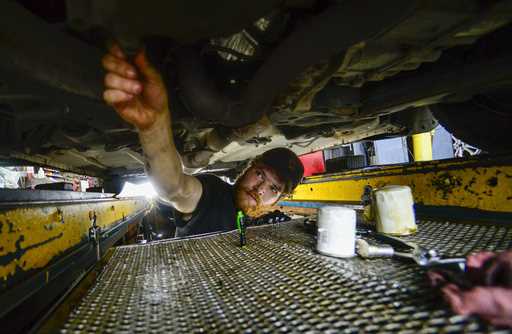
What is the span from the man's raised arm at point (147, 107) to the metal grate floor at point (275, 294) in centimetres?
48

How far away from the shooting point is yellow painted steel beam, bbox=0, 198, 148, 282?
36.1 inches

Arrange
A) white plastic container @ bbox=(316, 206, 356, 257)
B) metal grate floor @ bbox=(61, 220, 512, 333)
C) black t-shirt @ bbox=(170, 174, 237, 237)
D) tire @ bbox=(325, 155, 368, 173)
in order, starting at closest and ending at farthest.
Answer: metal grate floor @ bbox=(61, 220, 512, 333)
white plastic container @ bbox=(316, 206, 356, 257)
black t-shirt @ bbox=(170, 174, 237, 237)
tire @ bbox=(325, 155, 368, 173)

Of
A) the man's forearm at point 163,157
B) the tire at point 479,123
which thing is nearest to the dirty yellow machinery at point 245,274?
the man's forearm at point 163,157

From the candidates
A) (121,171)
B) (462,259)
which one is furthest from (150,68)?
(121,171)

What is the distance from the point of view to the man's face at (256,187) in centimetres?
232

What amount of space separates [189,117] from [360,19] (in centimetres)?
101

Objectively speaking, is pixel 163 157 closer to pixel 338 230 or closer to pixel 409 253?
pixel 338 230

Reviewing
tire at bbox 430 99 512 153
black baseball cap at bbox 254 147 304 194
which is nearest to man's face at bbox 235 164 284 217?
black baseball cap at bbox 254 147 304 194

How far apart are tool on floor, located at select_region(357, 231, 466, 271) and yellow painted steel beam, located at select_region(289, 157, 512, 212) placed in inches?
29.0

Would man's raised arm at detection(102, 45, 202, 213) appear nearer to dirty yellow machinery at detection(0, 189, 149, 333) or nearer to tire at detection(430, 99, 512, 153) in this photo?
dirty yellow machinery at detection(0, 189, 149, 333)

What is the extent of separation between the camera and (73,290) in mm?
954

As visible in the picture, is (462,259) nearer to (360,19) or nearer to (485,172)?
(360,19)

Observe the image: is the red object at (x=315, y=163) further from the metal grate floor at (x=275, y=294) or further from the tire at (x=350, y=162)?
the metal grate floor at (x=275, y=294)

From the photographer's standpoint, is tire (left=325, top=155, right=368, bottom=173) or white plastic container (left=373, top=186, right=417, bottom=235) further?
tire (left=325, top=155, right=368, bottom=173)
